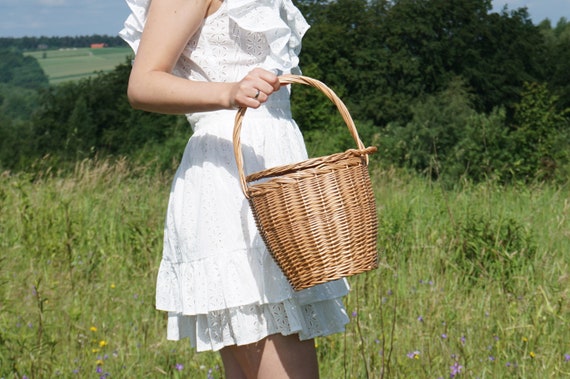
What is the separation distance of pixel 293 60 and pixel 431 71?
77.4 feet

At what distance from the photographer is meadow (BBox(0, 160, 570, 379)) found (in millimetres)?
3145

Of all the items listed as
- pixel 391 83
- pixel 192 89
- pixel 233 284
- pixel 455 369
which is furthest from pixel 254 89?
pixel 391 83

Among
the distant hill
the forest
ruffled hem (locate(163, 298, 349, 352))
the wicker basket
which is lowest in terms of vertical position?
the distant hill

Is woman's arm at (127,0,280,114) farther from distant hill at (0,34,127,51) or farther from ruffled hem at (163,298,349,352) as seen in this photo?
distant hill at (0,34,127,51)

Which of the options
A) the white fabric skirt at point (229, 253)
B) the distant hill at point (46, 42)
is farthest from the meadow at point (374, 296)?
the distant hill at point (46, 42)

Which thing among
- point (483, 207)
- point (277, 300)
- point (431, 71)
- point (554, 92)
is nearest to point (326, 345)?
point (277, 300)

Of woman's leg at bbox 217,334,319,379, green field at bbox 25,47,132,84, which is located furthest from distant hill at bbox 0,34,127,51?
woman's leg at bbox 217,334,319,379

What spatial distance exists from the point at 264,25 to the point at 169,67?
0.73ft

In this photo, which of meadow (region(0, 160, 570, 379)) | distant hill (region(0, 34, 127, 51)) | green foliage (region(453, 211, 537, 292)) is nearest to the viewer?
meadow (region(0, 160, 570, 379))

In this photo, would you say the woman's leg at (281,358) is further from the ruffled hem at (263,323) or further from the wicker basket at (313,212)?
the wicker basket at (313,212)

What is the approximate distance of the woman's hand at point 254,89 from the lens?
1430 millimetres

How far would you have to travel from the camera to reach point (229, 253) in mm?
1582

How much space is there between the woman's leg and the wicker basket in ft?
0.50

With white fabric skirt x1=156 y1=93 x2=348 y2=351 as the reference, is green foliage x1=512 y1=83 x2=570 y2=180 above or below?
below
